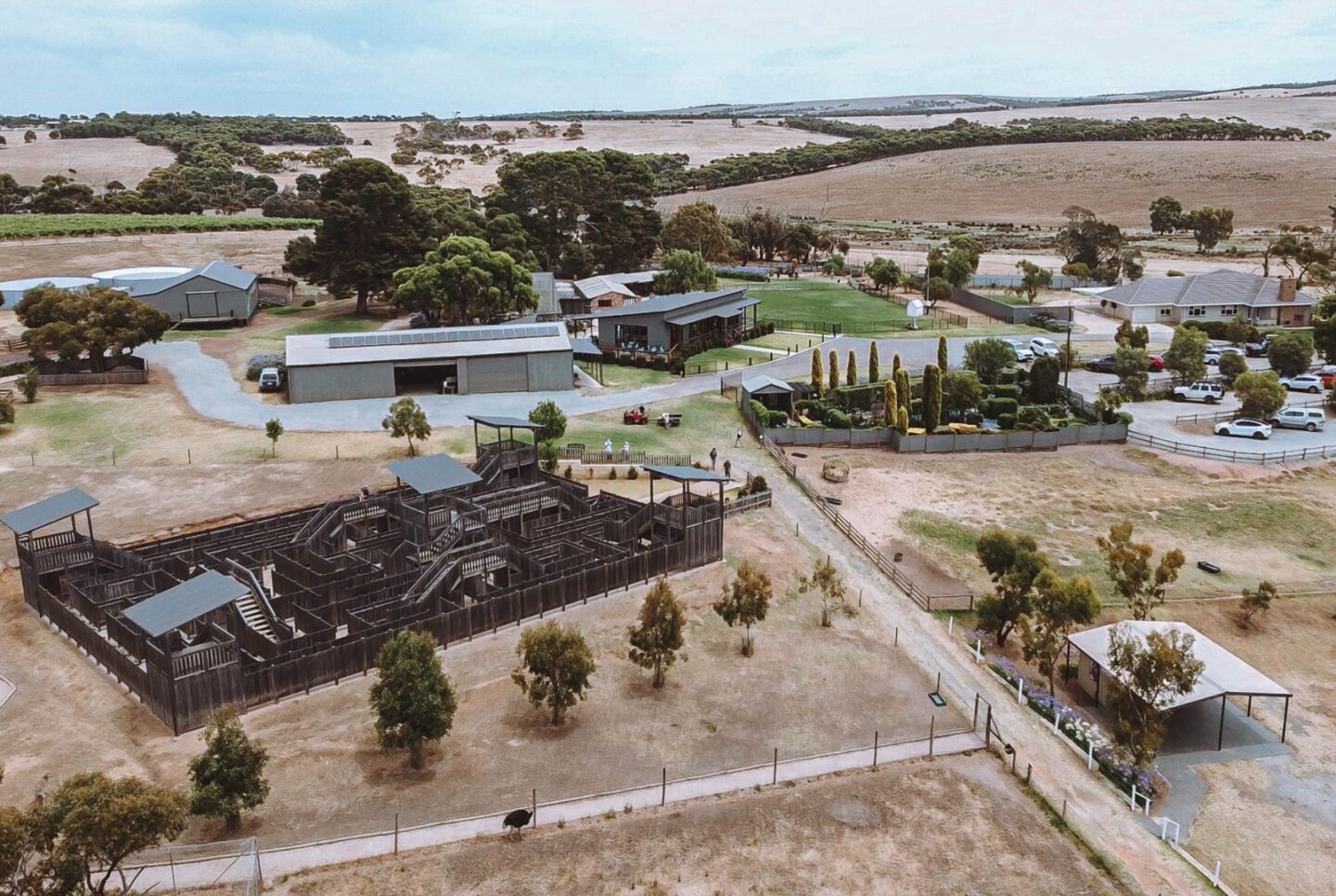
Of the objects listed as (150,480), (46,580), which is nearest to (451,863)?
(46,580)

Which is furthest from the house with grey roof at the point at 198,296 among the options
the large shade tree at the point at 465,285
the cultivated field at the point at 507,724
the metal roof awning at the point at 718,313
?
the cultivated field at the point at 507,724

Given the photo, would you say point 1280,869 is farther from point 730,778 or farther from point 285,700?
point 285,700

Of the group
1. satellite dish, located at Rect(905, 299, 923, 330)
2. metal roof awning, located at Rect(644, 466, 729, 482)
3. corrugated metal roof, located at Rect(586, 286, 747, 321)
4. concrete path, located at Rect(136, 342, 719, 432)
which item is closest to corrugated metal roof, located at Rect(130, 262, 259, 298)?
concrete path, located at Rect(136, 342, 719, 432)

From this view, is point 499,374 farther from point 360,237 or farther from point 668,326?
point 360,237

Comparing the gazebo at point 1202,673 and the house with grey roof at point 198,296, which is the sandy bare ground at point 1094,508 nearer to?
the gazebo at point 1202,673

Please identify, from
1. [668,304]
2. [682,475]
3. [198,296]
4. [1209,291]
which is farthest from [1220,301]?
[198,296]

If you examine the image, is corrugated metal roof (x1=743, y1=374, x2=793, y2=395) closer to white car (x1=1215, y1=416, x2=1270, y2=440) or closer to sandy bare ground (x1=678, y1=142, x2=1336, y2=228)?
white car (x1=1215, y1=416, x2=1270, y2=440)
